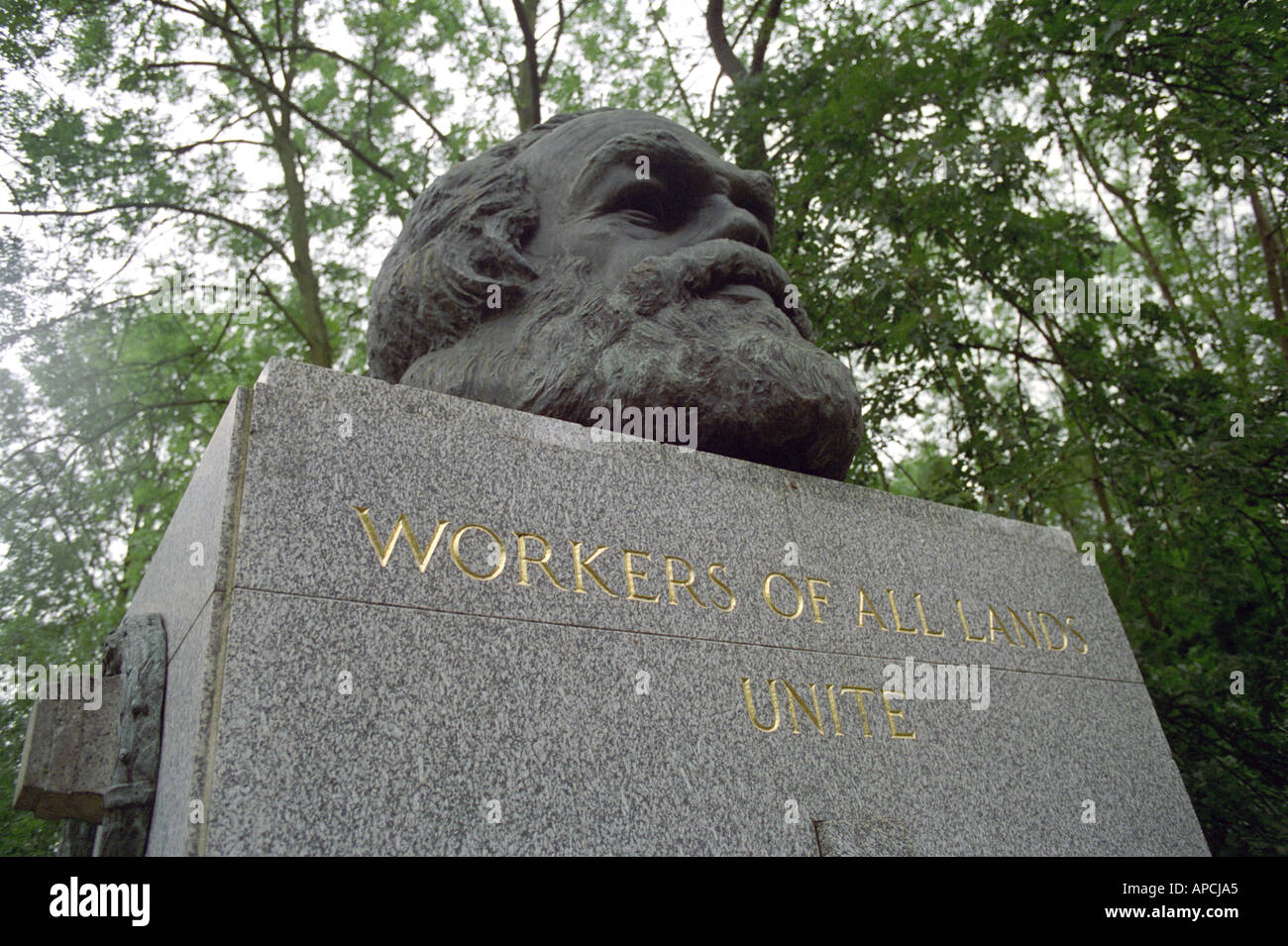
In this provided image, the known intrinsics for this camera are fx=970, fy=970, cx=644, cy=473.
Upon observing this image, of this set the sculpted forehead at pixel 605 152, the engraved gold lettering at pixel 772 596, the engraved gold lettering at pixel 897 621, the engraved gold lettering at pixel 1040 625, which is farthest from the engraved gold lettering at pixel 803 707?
the sculpted forehead at pixel 605 152

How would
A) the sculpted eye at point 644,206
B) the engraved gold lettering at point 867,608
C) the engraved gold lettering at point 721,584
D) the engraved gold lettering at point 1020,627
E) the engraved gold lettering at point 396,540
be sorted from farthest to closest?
the sculpted eye at point 644,206
the engraved gold lettering at point 1020,627
the engraved gold lettering at point 867,608
the engraved gold lettering at point 721,584
the engraved gold lettering at point 396,540

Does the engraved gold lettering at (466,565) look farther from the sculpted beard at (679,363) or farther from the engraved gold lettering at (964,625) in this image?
the engraved gold lettering at (964,625)

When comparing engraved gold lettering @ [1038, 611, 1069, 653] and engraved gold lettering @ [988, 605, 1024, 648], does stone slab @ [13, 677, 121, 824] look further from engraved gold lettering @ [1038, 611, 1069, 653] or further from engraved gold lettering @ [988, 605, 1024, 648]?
engraved gold lettering @ [1038, 611, 1069, 653]

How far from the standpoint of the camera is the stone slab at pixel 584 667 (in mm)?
2463

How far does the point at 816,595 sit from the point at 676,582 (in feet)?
2.19

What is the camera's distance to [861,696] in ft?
11.7

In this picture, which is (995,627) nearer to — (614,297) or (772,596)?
(772,596)

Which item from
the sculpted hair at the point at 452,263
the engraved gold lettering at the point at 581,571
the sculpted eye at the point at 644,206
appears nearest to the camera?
the engraved gold lettering at the point at 581,571

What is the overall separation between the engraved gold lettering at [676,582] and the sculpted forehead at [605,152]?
2114mm

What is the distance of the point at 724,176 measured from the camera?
4836 mm

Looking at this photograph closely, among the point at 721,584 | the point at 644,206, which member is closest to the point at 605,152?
the point at 644,206

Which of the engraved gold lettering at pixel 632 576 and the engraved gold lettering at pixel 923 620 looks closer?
the engraved gold lettering at pixel 632 576

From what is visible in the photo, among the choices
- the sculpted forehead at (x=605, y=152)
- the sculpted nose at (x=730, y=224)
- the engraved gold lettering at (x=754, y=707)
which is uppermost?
the sculpted forehead at (x=605, y=152)

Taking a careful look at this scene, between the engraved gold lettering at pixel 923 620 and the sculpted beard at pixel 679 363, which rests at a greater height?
the sculpted beard at pixel 679 363
